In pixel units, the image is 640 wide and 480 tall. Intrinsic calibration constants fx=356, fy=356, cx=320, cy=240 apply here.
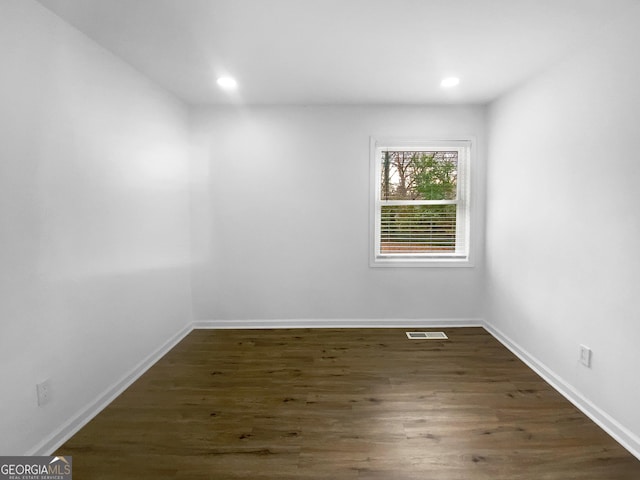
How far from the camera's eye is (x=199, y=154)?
4.00 m

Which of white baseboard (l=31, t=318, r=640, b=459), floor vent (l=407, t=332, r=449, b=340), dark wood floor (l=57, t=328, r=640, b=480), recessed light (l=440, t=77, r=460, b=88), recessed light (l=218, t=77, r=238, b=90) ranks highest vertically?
recessed light (l=218, t=77, r=238, b=90)

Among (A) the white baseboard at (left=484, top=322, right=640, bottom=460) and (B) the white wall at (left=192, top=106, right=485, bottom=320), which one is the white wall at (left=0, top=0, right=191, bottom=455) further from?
(A) the white baseboard at (left=484, top=322, right=640, bottom=460)

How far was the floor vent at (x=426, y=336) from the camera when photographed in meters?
3.76

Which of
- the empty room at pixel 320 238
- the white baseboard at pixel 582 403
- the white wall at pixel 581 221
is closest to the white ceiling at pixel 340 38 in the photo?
the empty room at pixel 320 238

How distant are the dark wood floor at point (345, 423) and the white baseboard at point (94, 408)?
0.19 ft

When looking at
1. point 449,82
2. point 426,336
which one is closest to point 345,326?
point 426,336

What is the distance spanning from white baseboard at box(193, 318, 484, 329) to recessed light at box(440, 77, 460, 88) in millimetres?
2500

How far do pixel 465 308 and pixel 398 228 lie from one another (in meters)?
1.21

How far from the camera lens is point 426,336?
3811 millimetres

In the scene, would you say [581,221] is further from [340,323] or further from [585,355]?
[340,323]

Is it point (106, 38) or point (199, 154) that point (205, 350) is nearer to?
point (199, 154)

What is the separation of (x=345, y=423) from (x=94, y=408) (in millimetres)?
1692

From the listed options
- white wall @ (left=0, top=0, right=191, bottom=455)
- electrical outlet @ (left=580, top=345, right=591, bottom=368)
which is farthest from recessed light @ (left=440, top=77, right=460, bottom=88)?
white wall @ (left=0, top=0, right=191, bottom=455)

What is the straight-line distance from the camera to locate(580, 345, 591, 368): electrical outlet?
242 centimetres
